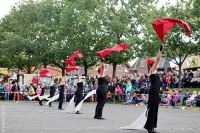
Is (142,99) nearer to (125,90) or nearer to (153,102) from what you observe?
(125,90)

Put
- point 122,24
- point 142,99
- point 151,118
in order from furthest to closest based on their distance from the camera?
point 122,24, point 142,99, point 151,118

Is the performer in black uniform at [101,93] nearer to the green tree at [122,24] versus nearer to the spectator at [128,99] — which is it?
the spectator at [128,99]

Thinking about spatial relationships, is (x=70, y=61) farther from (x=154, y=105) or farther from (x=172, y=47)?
(x=172, y=47)

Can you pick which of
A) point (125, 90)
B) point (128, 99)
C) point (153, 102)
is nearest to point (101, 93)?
point (153, 102)

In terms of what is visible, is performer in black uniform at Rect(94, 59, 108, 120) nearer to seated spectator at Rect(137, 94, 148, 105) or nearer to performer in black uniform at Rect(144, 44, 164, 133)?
performer in black uniform at Rect(144, 44, 164, 133)

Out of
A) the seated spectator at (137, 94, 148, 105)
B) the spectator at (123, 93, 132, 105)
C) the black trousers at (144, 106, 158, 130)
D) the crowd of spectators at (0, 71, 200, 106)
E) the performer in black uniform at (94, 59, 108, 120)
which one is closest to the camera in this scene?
the black trousers at (144, 106, 158, 130)

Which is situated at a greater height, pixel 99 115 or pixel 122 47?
pixel 122 47

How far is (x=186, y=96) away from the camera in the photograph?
28188 millimetres

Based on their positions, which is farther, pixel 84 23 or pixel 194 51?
pixel 84 23

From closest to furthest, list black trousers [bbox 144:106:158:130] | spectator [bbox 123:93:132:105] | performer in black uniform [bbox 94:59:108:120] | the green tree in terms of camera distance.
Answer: black trousers [bbox 144:106:158:130], performer in black uniform [bbox 94:59:108:120], spectator [bbox 123:93:132:105], the green tree

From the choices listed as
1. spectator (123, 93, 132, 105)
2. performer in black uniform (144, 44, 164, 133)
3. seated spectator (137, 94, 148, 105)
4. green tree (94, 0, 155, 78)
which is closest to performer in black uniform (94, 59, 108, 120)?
performer in black uniform (144, 44, 164, 133)

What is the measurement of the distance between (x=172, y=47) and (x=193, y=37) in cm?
219

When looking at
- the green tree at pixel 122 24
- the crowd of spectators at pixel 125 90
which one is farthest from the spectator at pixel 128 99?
the green tree at pixel 122 24

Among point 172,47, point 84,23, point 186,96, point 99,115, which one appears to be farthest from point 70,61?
point 84,23
